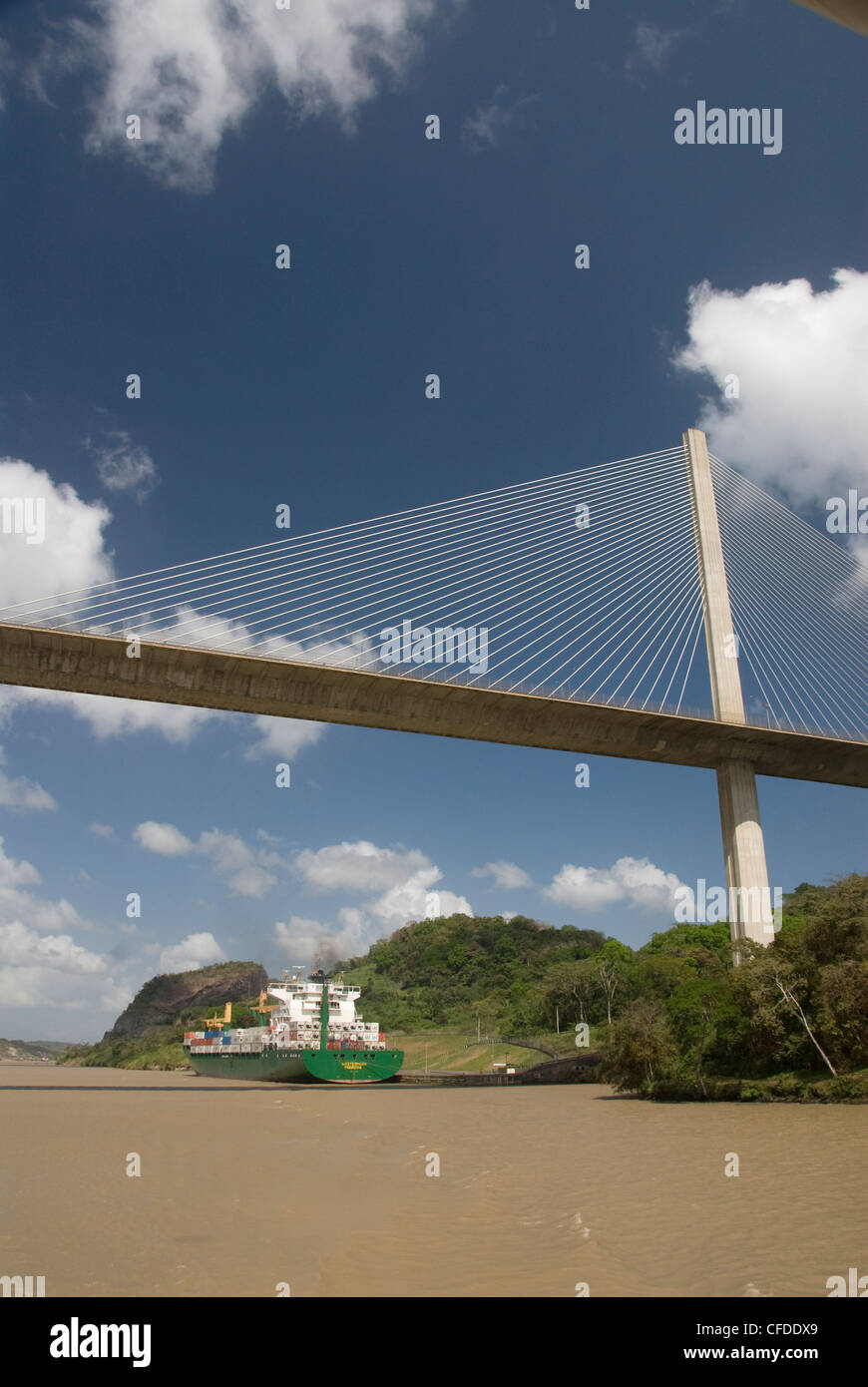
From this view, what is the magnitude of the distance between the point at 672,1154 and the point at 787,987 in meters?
10.6

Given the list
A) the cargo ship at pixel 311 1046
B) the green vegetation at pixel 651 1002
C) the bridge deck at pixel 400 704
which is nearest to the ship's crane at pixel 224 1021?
the green vegetation at pixel 651 1002

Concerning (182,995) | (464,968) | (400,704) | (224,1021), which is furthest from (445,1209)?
(182,995)

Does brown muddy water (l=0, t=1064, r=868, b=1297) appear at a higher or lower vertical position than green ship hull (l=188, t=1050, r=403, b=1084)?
higher

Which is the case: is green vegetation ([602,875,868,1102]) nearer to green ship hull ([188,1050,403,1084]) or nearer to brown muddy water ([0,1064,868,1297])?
brown muddy water ([0,1064,868,1297])

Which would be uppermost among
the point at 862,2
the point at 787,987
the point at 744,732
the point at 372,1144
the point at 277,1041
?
the point at 744,732

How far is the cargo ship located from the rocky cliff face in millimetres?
98730

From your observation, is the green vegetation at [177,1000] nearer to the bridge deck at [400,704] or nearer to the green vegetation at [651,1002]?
the green vegetation at [651,1002]

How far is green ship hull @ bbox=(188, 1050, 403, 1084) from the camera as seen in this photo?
40969 millimetres

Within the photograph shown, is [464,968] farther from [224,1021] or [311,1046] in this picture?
[311,1046]

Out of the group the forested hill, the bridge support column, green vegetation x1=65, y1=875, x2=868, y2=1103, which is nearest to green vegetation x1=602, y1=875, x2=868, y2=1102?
green vegetation x1=65, y1=875, x2=868, y2=1103
